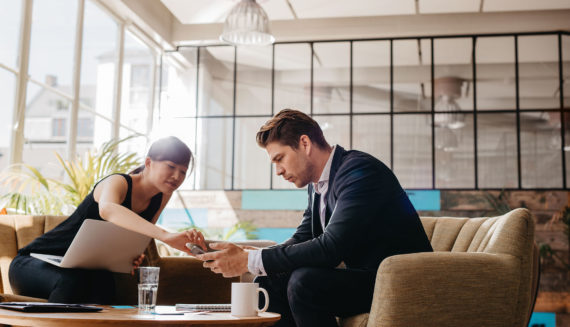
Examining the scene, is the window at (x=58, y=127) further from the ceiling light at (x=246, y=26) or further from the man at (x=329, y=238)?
the man at (x=329, y=238)

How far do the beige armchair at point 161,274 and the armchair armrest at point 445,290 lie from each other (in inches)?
50.8

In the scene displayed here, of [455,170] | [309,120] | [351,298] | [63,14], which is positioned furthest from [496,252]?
[455,170]

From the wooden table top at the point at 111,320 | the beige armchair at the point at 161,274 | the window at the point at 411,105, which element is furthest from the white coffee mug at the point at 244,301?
the window at the point at 411,105

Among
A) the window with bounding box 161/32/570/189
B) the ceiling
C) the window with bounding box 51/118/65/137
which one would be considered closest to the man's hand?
the window with bounding box 51/118/65/137

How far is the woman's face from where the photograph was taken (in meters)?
2.46

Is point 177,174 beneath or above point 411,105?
beneath

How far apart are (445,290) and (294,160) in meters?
0.66

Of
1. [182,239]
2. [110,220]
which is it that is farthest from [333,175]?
[110,220]

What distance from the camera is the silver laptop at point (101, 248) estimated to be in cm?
211

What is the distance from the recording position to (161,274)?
282cm

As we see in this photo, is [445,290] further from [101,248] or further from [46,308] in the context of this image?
[101,248]

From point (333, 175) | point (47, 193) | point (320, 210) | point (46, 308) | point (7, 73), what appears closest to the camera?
point (46, 308)

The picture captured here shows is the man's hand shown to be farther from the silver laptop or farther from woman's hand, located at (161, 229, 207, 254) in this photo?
the silver laptop

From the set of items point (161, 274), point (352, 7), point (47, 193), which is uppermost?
point (352, 7)
